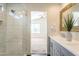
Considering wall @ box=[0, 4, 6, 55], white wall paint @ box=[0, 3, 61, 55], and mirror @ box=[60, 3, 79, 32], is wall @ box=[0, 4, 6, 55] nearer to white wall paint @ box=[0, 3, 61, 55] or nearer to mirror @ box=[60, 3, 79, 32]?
white wall paint @ box=[0, 3, 61, 55]

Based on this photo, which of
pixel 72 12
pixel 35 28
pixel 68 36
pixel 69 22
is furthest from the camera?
pixel 68 36

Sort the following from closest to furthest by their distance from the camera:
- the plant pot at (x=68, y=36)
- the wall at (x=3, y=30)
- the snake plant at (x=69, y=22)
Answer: the wall at (x=3, y=30) < the snake plant at (x=69, y=22) < the plant pot at (x=68, y=36)

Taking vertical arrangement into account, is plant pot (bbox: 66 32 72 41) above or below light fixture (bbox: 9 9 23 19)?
below

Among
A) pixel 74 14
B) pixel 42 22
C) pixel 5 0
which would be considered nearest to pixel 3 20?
pixel 5 0

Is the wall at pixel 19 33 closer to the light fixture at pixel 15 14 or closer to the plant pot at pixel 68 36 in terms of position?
the light fixture at pixel 15 14

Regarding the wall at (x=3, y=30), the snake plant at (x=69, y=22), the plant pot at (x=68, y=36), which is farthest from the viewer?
the plant pot at (x=68, y=36)

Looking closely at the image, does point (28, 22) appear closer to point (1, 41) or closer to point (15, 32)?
point (15, 32)

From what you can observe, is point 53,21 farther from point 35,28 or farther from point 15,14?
point 15,14

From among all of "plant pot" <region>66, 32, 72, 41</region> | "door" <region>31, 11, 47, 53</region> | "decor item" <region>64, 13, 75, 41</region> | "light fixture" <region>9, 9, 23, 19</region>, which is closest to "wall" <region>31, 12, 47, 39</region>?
"door" <region>31, 11, 47, 53</region>

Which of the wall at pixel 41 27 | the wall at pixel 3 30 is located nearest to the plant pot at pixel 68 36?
the wall at pixel 41 27

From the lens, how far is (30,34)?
202 centimetres

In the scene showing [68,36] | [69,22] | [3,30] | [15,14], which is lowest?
[68,36]

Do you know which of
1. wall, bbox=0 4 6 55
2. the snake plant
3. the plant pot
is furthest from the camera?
the plant pot

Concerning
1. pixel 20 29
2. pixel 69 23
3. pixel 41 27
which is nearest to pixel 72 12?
pixel 69 23
